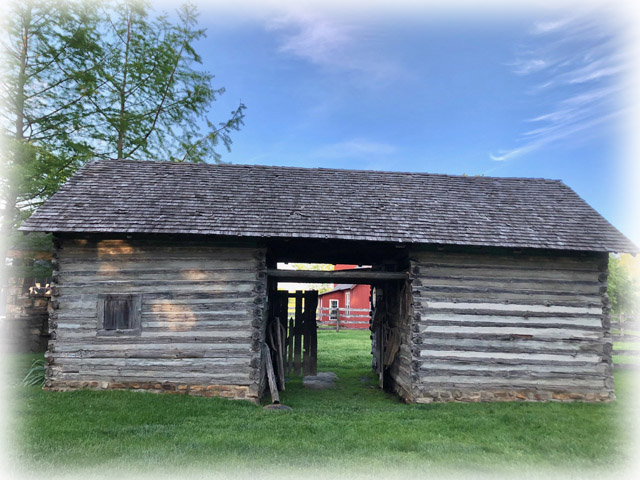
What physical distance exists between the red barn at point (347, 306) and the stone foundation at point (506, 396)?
14.7 meters

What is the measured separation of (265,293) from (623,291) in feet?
127

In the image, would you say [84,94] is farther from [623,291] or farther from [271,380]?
[623,291]

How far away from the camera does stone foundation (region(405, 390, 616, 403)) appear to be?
8.80 meters

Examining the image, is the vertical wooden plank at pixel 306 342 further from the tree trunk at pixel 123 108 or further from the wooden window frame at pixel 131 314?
the tree trunk at pixel 123 108

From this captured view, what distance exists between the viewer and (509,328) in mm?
9094

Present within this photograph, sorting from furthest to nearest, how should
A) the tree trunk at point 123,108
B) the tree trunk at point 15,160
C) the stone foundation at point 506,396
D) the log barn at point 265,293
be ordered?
1. the tree trunk at point 123,108
2. the tree trunk at point 15,160
3. the stone foundation at point 506,396
4. the log barn at point 265,293

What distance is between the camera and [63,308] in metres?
8.70

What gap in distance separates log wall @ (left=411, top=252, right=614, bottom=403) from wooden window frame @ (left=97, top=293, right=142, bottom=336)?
631 centimetres

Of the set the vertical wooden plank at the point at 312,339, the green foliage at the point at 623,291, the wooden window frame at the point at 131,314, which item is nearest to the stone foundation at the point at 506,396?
the vertical wooden plank at the point at 312,339

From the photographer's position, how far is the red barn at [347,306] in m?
25.4

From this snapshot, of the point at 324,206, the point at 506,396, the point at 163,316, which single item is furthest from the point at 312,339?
the point at 506,396

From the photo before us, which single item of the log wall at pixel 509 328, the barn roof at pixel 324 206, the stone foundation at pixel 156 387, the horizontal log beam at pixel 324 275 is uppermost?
the barn roof at pixel 324 206

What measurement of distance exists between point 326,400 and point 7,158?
12834 mm

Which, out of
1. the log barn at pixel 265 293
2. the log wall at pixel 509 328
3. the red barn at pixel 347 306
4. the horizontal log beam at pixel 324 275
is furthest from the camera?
the red barn at pixel 347 306
